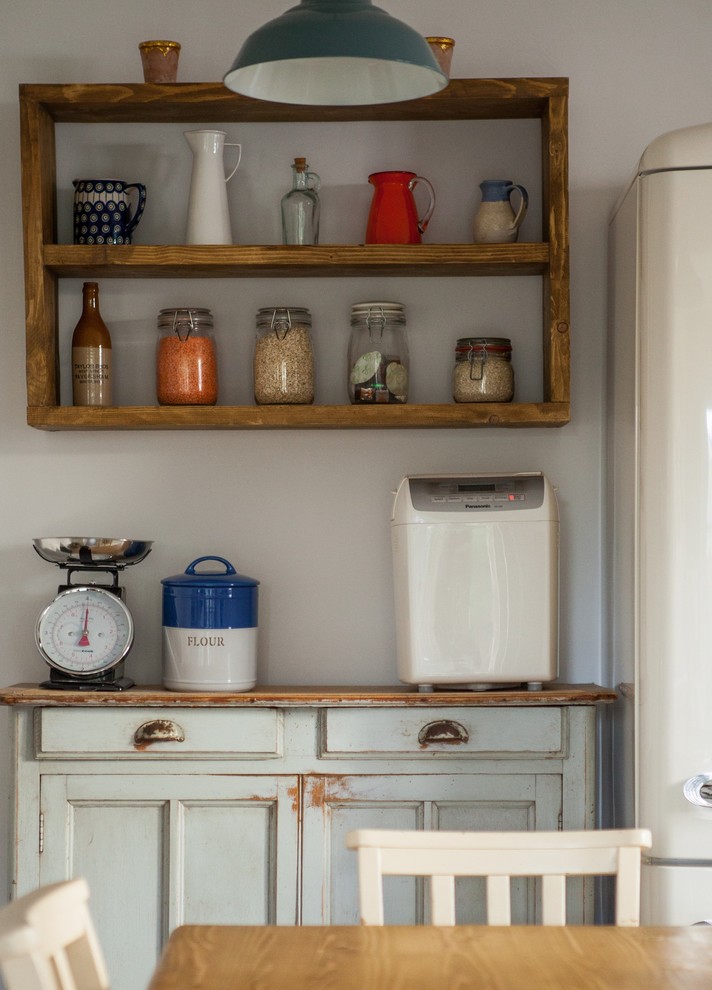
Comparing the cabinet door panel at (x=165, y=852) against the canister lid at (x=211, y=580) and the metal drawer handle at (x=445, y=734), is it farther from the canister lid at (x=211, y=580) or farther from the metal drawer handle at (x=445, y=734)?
the canister lid at (x=211, y=580)

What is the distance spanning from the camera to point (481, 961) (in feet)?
4.34

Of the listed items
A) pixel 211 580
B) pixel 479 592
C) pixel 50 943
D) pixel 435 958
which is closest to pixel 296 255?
pixel 211 580

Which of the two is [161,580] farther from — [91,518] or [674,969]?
[674,969]

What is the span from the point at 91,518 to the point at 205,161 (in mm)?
889

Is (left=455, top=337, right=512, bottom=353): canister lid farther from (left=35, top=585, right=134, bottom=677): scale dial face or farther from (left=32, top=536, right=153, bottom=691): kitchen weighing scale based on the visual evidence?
(left=35, top=585, right=134, bottom=677): scale dial face

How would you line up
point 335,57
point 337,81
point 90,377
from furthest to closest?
point 90,377 < point 337,81 < point 335,57

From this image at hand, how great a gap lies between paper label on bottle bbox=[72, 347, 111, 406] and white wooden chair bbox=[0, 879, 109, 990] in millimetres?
1607

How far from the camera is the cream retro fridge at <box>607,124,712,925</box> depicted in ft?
7.07

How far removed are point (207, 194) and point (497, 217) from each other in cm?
67

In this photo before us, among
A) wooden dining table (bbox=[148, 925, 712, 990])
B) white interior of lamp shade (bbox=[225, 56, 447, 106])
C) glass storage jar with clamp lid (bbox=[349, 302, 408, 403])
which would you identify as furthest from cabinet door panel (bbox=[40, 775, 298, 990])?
white interior of lamp shade (bbox=[225, 56, 447, 106])

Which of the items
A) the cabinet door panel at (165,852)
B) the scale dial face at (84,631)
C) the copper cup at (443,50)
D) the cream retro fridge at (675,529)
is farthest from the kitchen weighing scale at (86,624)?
the copper cup at (443,50)

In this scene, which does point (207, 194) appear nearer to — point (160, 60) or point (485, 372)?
point (160, 60)

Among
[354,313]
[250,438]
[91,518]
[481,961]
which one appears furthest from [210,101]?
[481,961]

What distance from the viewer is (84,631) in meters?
2.53
